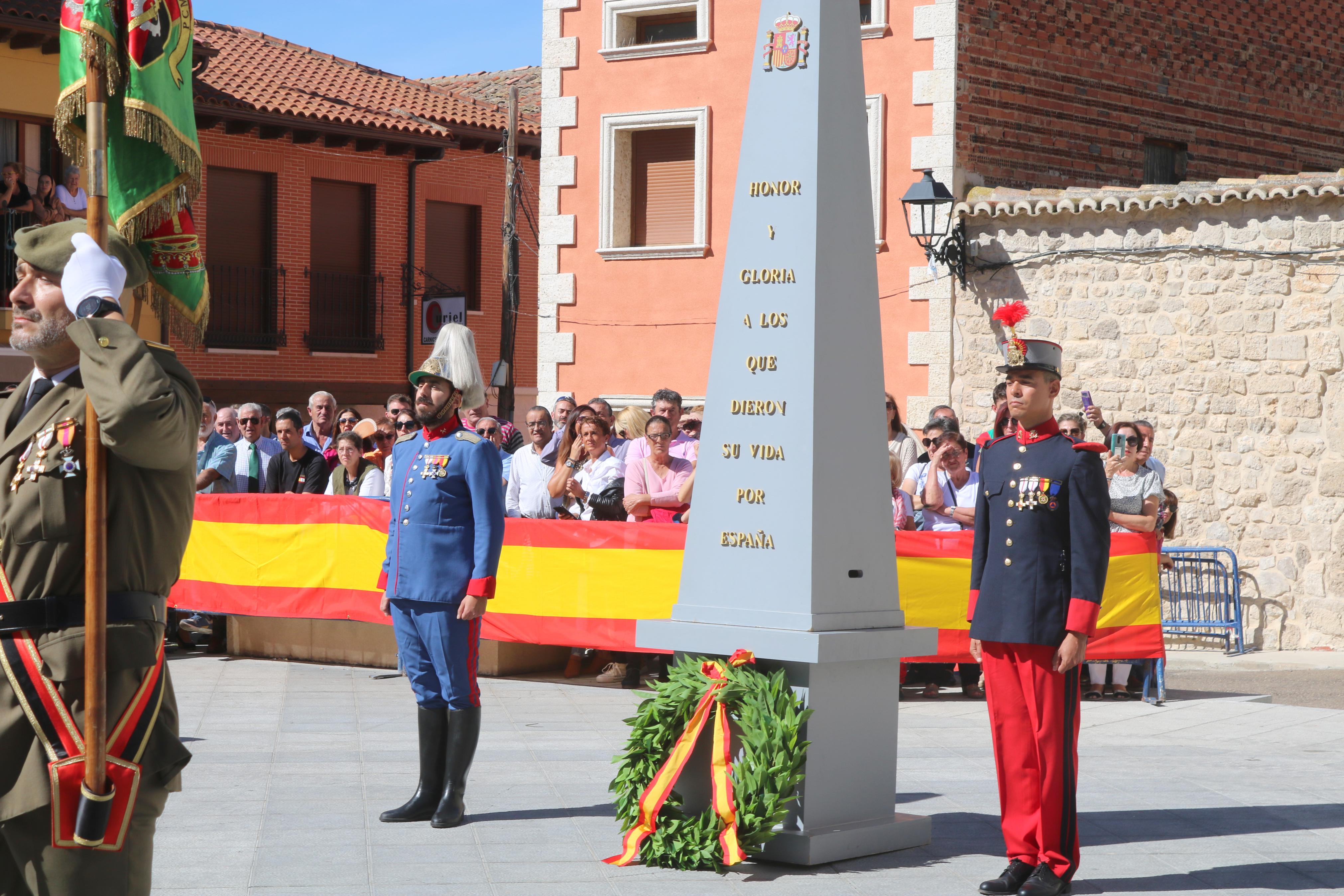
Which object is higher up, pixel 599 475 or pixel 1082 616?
pixel 599 475

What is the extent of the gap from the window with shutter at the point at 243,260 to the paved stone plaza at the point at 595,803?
55.5 feet

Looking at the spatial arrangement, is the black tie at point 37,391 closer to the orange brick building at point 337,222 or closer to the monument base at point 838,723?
the monument base at point 838,723

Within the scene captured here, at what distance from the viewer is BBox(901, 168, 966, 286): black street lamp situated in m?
15.6

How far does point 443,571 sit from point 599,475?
4583 millimetres

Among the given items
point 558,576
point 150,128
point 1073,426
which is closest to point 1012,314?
point 150,128

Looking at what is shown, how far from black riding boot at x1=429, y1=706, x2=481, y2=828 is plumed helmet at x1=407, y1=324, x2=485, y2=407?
1375 mm

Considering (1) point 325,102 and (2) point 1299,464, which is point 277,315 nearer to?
(1) point 325,102

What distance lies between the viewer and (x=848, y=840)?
6312 mm

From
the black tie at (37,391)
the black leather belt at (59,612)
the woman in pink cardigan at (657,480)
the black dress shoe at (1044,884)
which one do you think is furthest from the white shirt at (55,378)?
the woman in pink cardigan at (657,480)

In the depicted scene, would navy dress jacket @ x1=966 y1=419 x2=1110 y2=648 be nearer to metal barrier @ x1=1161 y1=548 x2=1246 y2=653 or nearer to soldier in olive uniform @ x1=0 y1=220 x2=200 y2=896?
soldier in olive uniform @ x1=0 y1=220 x2=200 y2=896

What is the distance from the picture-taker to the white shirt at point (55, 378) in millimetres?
3912

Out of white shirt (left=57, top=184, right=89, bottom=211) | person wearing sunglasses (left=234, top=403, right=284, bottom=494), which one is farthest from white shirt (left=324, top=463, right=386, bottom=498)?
white shirt (left=57, top=184, right=89, bottom=211)

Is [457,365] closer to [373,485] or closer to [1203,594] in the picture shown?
[373,485]

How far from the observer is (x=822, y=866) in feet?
20.4
